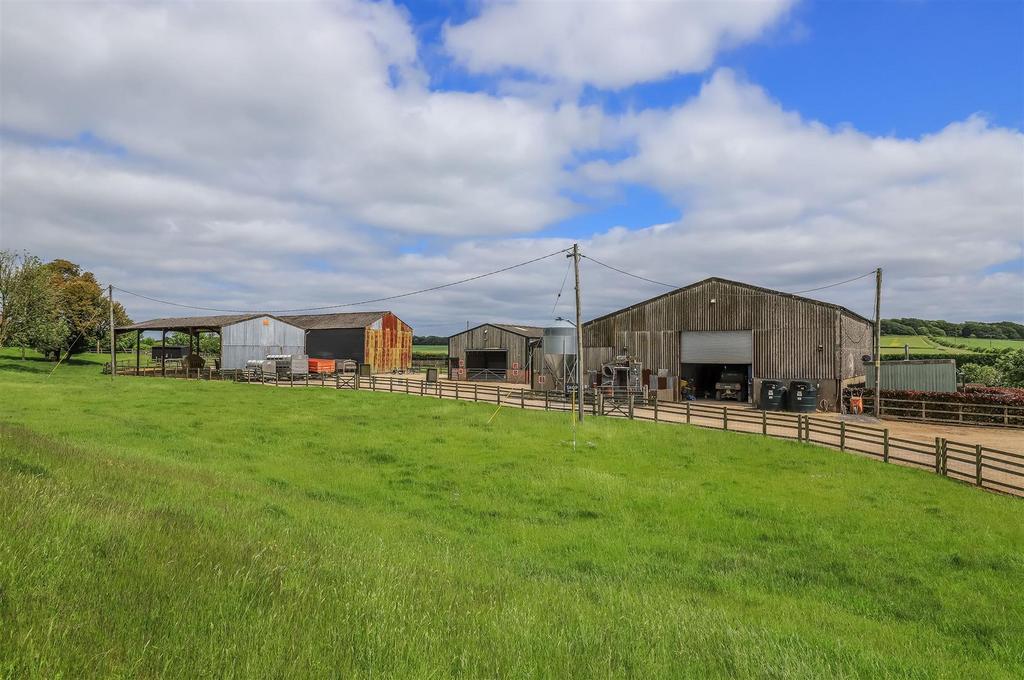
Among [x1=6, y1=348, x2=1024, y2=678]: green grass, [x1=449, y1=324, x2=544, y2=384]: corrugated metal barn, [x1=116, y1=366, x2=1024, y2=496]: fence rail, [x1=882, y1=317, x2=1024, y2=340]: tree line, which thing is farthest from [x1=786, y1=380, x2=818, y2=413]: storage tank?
[x1=882, y1=317, x2=1024, y2=340]: tree line

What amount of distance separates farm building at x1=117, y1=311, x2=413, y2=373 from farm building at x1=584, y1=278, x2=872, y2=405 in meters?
29.5

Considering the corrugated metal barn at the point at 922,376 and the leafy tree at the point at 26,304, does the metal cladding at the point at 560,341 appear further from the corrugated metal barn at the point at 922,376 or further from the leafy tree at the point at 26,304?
the leafy tree at the point at 26,304

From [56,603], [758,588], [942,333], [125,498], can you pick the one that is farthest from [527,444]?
[942,333]

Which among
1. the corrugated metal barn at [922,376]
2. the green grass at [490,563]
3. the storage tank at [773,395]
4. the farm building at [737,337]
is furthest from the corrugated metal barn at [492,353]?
the green grass at [490,563]

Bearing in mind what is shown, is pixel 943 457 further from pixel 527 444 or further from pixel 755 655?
pixel 755 655

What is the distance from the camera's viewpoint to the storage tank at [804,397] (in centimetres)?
2928

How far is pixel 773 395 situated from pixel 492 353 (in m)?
29.2

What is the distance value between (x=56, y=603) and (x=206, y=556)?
59.1 inches

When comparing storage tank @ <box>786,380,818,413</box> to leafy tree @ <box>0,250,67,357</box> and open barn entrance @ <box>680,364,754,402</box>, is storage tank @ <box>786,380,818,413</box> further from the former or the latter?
leafy tree @ <box>0,250,67,357</box>

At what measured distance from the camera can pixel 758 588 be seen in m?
7.55

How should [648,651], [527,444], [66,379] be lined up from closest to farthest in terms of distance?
1. [648,651]
2. [527,444]
3. [66,379]

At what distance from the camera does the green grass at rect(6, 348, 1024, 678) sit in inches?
156

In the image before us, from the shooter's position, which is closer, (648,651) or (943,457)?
(648,651)

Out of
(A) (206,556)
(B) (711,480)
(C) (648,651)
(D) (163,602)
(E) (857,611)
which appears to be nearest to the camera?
(D) (163,602)
